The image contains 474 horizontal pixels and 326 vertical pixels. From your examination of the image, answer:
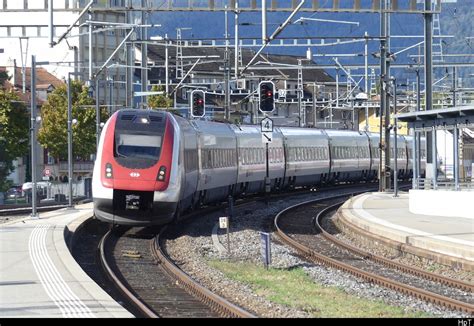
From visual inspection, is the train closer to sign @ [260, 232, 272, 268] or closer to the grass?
the grass

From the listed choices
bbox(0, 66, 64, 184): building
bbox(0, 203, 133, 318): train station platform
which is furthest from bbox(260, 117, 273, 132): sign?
bbox(0, 66, 64, 184): building

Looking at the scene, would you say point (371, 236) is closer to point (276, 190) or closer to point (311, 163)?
point (276, 190)

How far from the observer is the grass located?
13688 millimetres

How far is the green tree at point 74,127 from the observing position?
64.2m

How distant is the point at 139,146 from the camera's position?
25094 millimetres

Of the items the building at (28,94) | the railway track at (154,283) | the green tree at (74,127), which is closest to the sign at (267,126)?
the railway track at (154,283)

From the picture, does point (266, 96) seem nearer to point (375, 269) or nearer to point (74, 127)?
point (375, 269)

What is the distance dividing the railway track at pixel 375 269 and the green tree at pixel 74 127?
34.0 m

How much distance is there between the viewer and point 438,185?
33.2 metres

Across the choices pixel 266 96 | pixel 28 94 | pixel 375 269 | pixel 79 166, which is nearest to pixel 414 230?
pixel 375 269

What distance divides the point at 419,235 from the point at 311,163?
28576mm

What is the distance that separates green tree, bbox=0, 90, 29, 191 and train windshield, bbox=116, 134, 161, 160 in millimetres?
30822

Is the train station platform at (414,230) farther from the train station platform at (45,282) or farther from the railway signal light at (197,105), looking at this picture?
the train station platform at (45,282)
